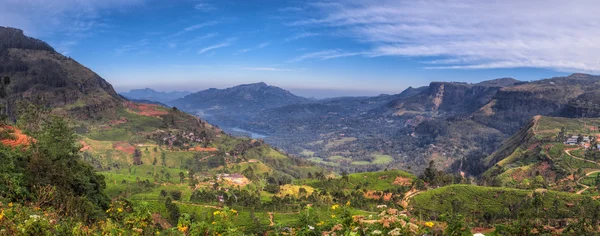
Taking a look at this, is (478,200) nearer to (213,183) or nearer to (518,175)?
(518,175)

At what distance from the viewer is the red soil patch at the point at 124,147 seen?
5217 inches

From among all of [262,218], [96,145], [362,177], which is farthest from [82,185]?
[96,145]

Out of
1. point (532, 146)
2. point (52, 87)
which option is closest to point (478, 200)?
point (532, 146)

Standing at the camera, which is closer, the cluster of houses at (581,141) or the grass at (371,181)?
the grass at (371,181)

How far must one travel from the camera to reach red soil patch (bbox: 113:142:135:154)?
13250 centimetres

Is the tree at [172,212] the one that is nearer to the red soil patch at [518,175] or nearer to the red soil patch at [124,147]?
the red soil patch at [124,147]

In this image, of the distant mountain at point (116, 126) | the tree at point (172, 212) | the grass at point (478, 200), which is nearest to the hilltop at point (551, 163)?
the grass at point (478, 200)

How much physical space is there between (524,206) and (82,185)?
72265 mm

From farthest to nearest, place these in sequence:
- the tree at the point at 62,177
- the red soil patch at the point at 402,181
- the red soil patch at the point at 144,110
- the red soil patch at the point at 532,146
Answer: the red soil patch at the point at 144,110 → the red soil patch at the point at 532,146 → the red soil patch at the point at 402,181 → the tree at the point at 62,177

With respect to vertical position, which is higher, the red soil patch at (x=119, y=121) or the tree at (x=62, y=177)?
the tree at (x=62, y=177)

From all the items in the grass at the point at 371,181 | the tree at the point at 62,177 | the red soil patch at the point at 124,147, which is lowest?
the grass at the point at 371,181

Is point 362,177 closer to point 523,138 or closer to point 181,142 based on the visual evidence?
point 181,142

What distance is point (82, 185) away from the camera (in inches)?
1228

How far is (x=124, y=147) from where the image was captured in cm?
13512
